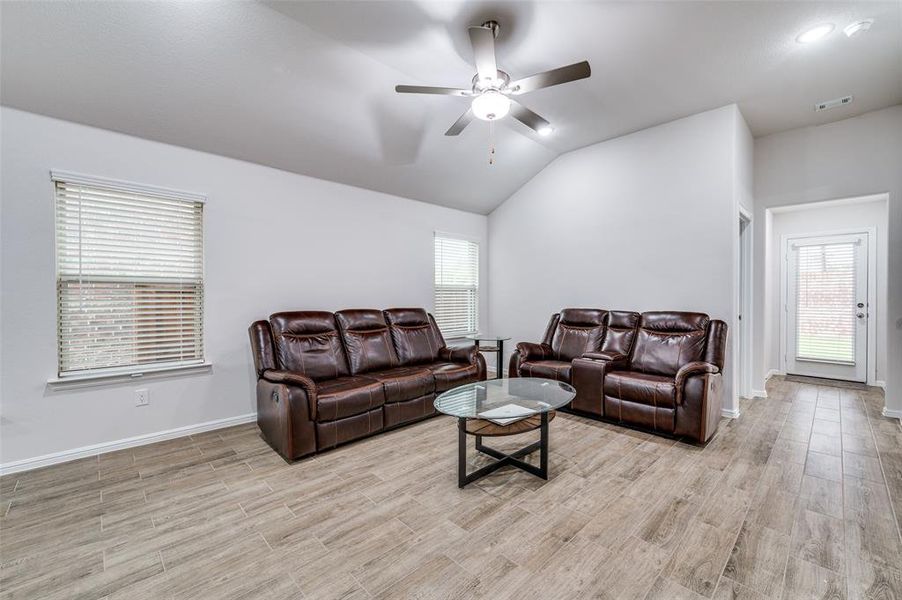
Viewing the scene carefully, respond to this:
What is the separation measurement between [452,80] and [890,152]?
4.52m

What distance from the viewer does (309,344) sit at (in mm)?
3568

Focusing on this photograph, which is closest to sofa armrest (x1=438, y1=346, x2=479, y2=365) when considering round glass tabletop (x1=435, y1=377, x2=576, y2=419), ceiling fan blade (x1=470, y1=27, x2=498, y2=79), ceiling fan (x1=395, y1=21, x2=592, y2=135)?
round glass tabletop (x1=435, y1=377, x2=576, y2=419)

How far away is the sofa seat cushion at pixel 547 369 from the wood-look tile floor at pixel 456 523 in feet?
2.71

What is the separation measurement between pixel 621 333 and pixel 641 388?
3.12 ft

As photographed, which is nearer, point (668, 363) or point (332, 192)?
point (668, 363)

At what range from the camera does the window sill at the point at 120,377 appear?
277cm

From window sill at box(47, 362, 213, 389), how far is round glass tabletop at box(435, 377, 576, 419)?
2.27 metres

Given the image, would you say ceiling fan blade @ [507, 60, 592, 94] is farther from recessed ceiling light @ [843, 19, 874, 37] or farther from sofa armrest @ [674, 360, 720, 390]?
sofa armrest @ [674, 360, 720, 390]

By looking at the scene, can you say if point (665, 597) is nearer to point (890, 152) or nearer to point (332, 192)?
point (332, 192)

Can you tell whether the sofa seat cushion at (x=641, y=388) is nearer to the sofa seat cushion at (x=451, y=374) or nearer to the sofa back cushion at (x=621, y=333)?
the sofa back cushion at (x=621, y=333)

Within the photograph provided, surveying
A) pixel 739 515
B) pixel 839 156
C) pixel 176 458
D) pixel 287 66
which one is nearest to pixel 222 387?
pixel 176 458

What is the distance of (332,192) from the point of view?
167 inches

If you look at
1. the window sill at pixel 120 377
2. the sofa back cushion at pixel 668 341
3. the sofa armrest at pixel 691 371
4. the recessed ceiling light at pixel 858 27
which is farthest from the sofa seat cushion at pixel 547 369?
the recessed ceiling light at pixel 858 27

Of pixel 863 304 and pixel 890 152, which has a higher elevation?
pixel 890 152
